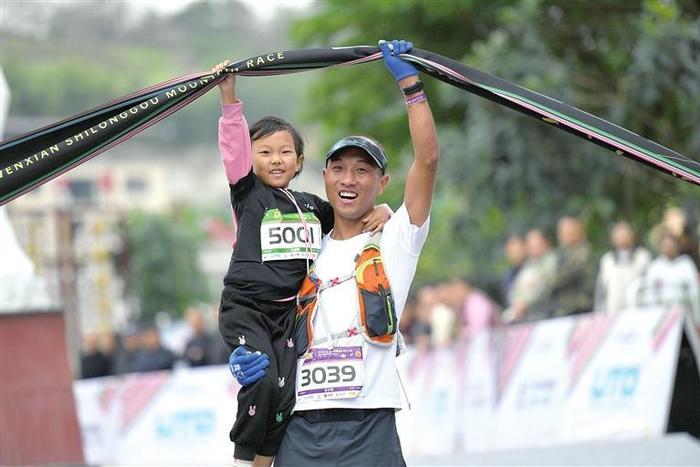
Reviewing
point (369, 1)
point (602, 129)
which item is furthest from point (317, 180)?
point (602, 129)

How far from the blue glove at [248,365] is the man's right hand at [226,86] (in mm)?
1046

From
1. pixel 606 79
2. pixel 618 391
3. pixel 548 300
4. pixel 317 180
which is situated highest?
pixel 317 180

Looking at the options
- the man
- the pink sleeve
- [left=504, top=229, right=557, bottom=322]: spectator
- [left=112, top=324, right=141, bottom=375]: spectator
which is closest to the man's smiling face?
the man

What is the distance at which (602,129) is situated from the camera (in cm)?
615

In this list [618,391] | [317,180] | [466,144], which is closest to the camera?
[618,391]

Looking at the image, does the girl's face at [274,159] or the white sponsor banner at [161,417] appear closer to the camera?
the girl's face at [274,159]

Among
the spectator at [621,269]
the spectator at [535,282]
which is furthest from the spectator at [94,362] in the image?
the spectator at [621,269]

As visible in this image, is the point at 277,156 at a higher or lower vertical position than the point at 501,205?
lower

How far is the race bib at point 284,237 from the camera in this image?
5879 millimetres

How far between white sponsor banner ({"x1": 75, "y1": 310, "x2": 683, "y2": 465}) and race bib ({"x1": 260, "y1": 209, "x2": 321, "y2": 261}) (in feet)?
21.2

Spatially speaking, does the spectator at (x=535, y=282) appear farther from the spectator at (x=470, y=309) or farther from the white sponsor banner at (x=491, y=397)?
the spectator at (x=470, y=309)

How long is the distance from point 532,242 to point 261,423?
31.7ft

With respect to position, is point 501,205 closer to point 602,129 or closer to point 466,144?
point 466,144

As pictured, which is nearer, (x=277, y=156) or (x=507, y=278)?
(x=277, y=156)
